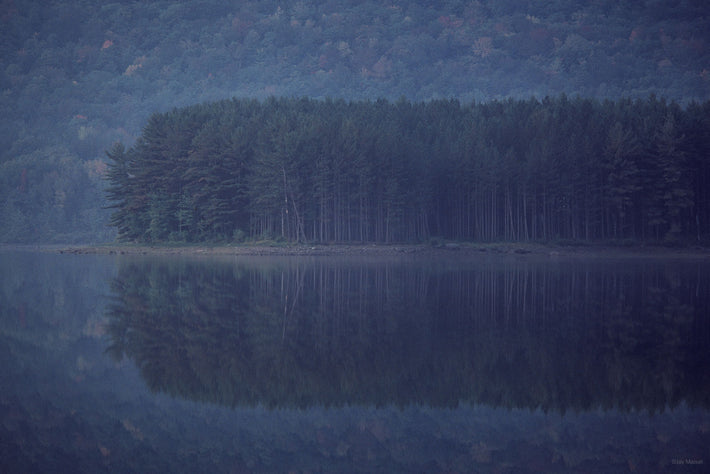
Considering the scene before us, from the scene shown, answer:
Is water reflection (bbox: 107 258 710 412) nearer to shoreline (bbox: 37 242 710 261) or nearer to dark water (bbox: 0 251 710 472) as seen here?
dark water (bbox: 0 251 710 472)

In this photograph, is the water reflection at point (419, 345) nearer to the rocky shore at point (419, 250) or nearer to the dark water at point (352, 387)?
the dark water at point (352, 387)

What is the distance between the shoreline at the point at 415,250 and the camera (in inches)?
2621

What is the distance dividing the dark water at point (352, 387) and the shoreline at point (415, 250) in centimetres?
4448

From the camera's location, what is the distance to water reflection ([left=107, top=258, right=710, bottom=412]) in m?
12.3

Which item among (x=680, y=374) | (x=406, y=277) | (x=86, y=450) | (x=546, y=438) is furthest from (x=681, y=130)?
(x=86, y=450)

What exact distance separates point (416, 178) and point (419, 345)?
6459cm

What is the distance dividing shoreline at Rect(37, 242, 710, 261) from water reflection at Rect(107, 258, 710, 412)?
38.0 meters

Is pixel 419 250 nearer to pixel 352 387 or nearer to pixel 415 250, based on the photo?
pixel 415 250

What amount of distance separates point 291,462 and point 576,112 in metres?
89.0

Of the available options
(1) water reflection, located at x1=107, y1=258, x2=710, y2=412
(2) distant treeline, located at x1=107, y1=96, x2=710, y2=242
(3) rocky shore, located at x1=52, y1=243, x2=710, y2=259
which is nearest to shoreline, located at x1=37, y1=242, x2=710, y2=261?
(3) rocky shore, located at x1=52, y1=243, x2=710, y2=259

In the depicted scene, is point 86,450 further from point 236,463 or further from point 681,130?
point 681,130

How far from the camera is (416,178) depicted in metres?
79.6

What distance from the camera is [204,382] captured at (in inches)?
504

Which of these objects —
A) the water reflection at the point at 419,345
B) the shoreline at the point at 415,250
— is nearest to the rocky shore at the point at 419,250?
the shoreline at the point at 415,250
